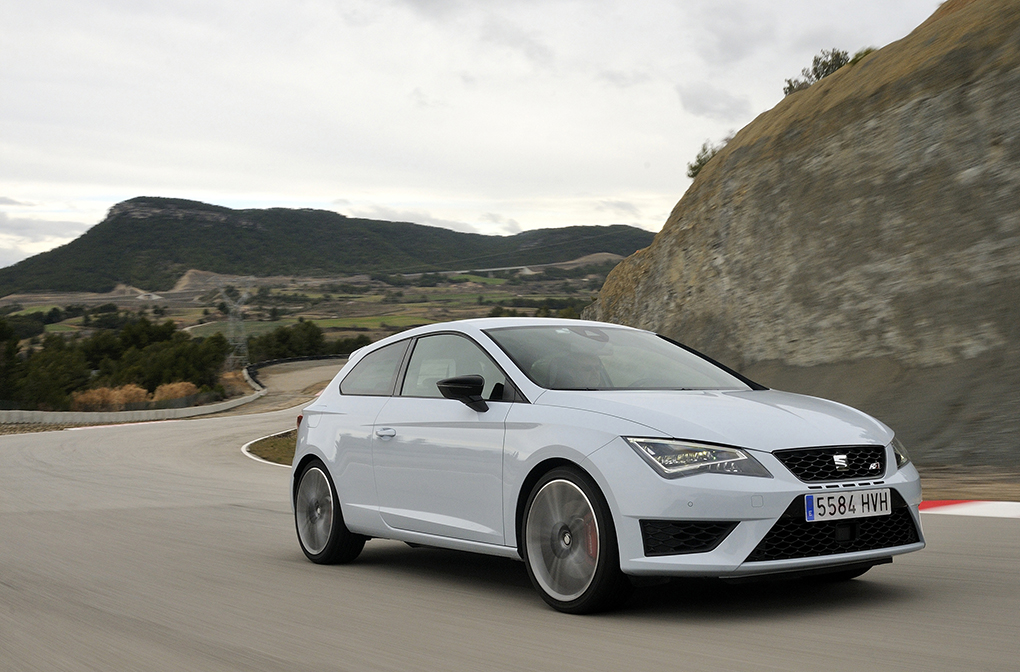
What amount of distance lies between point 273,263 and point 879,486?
129 m

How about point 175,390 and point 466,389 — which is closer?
point 466,389

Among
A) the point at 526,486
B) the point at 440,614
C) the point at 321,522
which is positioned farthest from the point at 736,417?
the point at 321,522

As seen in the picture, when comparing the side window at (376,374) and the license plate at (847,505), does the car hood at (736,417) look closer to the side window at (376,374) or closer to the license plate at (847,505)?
the license plate at (847,505)

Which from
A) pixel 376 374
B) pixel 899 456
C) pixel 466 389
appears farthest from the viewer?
pixel 376 374

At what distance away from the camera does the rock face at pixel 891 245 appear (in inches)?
659

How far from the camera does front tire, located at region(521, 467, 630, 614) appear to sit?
502 centimetres

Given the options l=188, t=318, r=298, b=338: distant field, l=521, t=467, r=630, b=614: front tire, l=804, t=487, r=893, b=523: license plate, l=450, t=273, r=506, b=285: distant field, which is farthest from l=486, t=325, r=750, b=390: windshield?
l=188, t=318, r=298, b=338: distant field

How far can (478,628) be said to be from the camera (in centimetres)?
512

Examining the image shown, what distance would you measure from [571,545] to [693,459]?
31.3 inches

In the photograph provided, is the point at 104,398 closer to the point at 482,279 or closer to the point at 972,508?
the point at 482,279

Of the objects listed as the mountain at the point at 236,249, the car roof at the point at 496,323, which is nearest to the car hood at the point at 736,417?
the car roof at the point at 496,323

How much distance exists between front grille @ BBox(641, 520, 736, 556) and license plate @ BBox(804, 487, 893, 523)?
41 cm

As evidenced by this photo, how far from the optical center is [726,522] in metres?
4.79

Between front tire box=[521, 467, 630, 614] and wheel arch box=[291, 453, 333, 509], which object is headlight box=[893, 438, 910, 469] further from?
wheel arch box=[291, 453, 333, 509]
